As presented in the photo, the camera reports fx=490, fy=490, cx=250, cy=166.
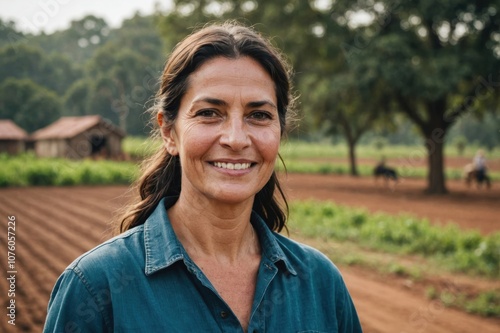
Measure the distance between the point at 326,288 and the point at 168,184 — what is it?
2.41 feet

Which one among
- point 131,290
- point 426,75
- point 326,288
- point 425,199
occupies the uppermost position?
point 426,75

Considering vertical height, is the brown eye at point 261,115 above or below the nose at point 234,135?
above

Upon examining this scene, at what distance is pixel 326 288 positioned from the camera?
1775 millimetres

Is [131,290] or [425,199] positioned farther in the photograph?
[425,199]

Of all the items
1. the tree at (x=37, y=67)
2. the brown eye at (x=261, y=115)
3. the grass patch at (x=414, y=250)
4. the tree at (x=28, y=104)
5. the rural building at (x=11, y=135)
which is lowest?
the grass patch at (x=414, y=250)

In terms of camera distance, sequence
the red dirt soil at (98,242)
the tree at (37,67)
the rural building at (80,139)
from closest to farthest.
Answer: the red dirt soil at (98,242) → the tree at (37,67) → the rural building at (80,139)

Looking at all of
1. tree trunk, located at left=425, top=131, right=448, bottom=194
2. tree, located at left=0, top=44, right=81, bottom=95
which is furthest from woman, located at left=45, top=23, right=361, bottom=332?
tree trunk, located at left=425, top=131, right=448, bottom=194

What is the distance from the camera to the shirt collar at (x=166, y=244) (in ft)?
5.04

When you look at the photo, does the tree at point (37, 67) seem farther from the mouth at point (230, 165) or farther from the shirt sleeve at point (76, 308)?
the shirt sleeve at point (76, 308)

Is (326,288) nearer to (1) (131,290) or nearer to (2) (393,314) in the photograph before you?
(1) (131,290)

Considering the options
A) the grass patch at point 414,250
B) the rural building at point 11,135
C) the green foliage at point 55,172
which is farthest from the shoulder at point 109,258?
the green foliage at point 55,172

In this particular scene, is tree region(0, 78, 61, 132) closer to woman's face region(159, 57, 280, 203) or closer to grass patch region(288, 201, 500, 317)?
grass patch region(288, 201, 500, 317)

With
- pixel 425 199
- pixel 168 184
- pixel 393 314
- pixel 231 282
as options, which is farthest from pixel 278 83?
pixel 425 199

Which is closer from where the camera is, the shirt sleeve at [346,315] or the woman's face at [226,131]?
the woman's face at [226,131]
